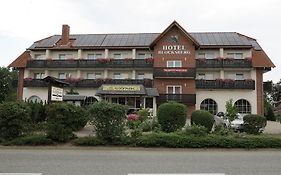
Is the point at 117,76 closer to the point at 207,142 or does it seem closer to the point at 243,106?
the point at 243,106

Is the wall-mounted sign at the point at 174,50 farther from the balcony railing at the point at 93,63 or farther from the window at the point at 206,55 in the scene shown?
the balcony railing at the point at 93,63

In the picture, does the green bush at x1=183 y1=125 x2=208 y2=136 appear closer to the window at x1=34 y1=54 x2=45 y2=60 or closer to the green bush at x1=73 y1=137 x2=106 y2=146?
the green bush at x1=73 y1=137 x2=106 y2=146

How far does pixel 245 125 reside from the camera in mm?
17953

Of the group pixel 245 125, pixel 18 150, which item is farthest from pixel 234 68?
pixel 18 150

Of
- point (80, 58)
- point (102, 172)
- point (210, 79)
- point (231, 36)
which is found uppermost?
point (231, 36)

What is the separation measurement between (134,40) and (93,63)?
6445 millimetres

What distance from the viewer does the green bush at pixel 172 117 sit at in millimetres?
17688

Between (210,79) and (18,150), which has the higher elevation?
(210,79)

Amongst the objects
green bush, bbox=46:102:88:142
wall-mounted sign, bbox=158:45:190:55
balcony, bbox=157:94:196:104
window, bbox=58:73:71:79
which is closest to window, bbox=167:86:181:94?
balcony, bbox=157:94:196:104

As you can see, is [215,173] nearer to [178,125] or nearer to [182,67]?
[178,125]

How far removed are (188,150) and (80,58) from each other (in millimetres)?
30844

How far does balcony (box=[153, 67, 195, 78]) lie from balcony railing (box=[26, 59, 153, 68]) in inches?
67.6

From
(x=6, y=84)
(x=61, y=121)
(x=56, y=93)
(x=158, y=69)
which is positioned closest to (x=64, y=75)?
(x=158, y=69)

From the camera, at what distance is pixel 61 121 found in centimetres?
1475
